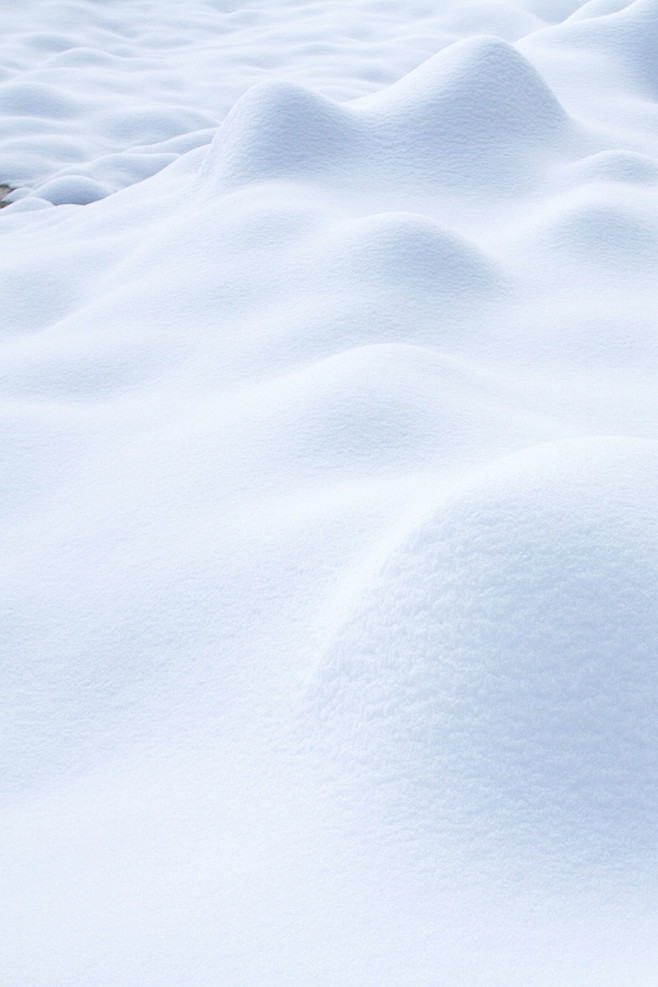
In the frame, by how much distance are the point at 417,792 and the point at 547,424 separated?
46.9 inches

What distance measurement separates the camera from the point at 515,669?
4.47ft

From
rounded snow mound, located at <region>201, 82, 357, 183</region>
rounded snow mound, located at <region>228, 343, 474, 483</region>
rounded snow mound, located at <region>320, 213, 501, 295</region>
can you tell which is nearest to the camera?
rounded snow mound, located at <region>228, 343, 474, 483</region>

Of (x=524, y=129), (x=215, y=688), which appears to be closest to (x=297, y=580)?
(x=215, y=688)

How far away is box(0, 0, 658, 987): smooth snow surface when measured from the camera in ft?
4.00

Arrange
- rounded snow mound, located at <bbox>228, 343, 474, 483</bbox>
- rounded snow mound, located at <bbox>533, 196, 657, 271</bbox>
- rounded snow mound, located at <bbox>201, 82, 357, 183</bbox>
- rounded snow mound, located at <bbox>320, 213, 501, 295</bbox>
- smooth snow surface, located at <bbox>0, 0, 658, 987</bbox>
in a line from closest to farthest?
smooth snow surface, located at <bbox>0, 0, 658, 987</bbox>
rounded snow mound, located at <bbox>228, 343, 474, 483</bbox>
rounded snow mound, located at <bbox>320, 213, 501, 295</bbox>
rounded snow mound, located at <bbox>533, 196, 657, 271</bbox>
rounded snow mound, located at <bbox>201, 82, 357, 183</bbox>

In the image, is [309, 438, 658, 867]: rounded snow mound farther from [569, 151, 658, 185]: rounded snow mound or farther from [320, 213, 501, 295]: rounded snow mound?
[569, 151, 658, 185]: rounded snow mound

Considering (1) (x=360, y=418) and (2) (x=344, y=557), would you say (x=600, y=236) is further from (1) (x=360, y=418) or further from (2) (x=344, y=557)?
(2) (x=344, y=557)

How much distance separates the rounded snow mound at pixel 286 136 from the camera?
3660 millimetres

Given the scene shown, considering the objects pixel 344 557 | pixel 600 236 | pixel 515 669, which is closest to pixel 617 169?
pixel 600 236

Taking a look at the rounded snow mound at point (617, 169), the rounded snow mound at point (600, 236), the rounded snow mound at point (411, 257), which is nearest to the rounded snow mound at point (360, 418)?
the rounded snow mound at point (411, 257)

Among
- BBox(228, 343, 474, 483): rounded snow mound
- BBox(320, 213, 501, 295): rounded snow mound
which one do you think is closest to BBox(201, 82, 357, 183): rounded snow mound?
BBox(320, 213, 501, 295): rounded snow mound

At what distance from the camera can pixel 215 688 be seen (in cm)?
164

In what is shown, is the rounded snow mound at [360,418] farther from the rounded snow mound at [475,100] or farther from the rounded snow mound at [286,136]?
the rounded snow mound at [475,100]

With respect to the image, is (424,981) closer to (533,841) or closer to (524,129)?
(533,841)
